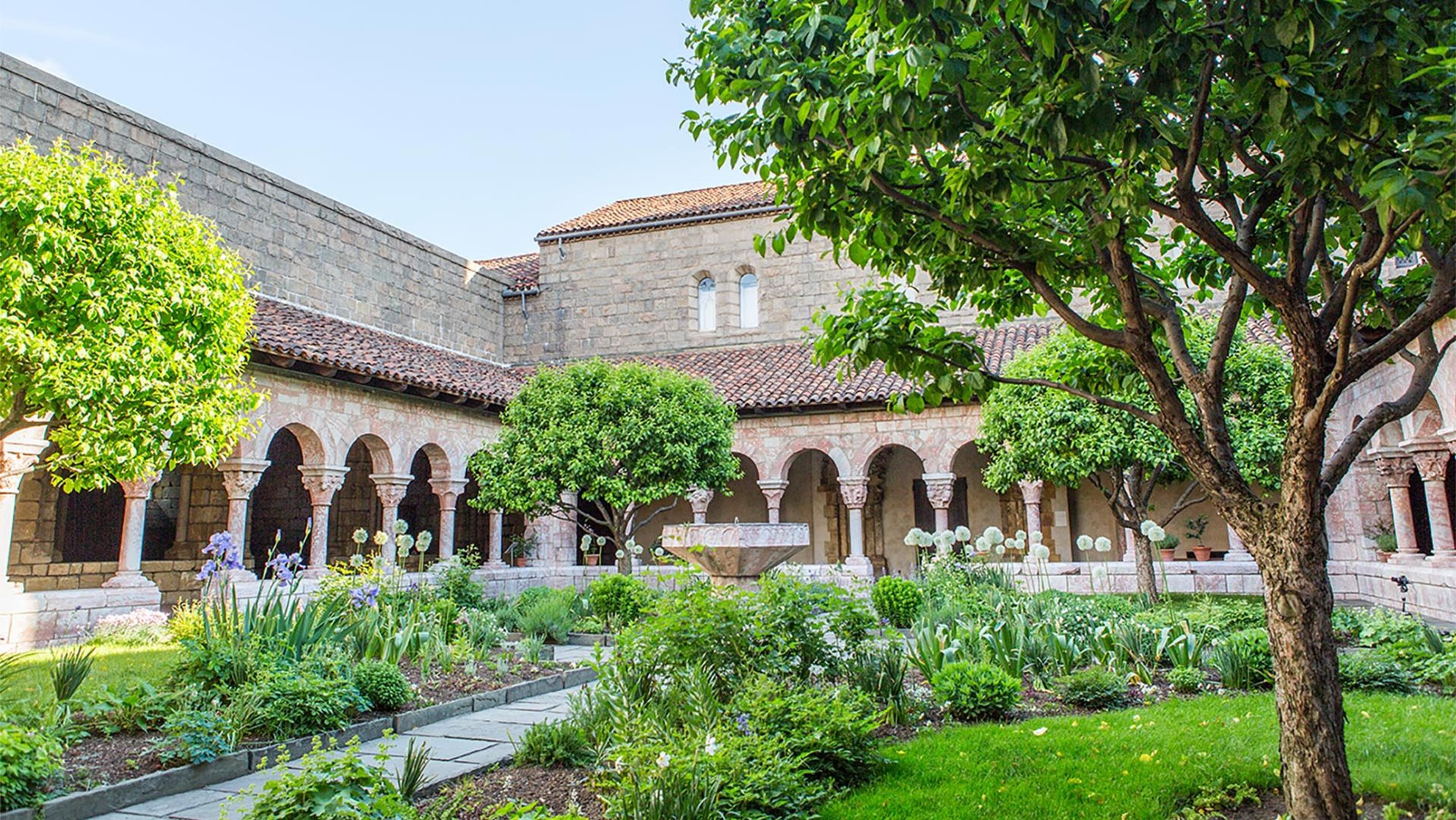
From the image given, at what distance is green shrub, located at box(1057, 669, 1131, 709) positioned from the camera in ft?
19.1

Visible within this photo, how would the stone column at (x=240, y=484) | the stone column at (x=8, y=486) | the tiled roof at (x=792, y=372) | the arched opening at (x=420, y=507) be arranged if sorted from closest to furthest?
the stone column at (x=8, y=486), the stone column at (x=240, y=484), the tiled roof at (x=792, y=372), the arched opening at (x=420, y=507)

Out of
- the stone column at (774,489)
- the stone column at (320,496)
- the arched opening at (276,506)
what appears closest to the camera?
the stone column at (320,496)

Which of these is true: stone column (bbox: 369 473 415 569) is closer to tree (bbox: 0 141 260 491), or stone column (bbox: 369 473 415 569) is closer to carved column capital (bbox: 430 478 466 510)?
carved column capital (bbox: 430 478 466 510)

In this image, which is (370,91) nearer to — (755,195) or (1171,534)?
(755,195)

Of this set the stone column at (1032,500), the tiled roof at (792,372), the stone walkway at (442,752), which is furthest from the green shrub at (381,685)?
the stone column at (1032,500)

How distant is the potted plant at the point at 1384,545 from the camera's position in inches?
484

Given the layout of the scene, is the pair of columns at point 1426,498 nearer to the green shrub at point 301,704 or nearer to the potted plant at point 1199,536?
the potted plant at point 1199,536

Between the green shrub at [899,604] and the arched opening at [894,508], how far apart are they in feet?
26.8

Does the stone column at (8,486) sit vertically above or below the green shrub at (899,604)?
above

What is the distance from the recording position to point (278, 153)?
52.2 ft

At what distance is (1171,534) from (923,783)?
47.4 feet

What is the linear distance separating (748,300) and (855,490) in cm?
579

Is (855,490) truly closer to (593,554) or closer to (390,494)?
(593,554)

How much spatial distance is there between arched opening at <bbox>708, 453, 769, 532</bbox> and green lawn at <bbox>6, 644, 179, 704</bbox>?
11947mm
